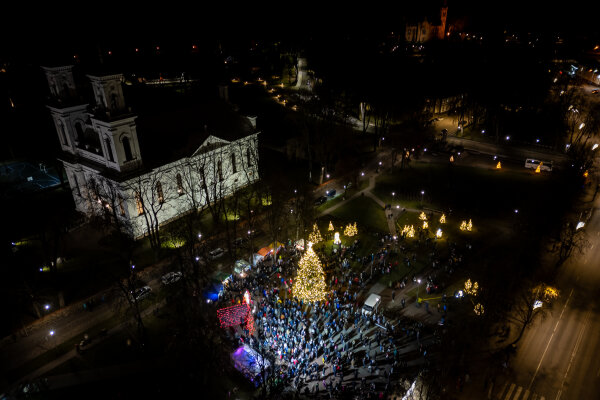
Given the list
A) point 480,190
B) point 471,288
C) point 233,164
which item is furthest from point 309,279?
point 480,190

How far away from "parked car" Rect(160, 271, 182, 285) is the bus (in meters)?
42.9

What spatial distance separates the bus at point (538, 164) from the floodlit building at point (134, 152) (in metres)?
34.4

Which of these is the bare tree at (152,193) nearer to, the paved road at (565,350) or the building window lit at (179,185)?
the building window lit at (179,185)

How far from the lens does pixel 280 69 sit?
83562mm

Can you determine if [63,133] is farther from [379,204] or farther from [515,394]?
[515,394]

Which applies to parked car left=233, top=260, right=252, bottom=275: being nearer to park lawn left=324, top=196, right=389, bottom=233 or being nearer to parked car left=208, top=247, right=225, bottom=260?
parked car left=208, top=247, right=225, bottom=260

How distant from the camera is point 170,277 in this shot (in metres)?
29.9

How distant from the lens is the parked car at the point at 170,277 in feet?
97.5

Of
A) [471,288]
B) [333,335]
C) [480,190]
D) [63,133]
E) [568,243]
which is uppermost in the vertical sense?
[63,133]

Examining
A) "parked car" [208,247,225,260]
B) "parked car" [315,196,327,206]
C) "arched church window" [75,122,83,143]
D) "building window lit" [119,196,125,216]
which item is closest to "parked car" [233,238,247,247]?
"parked car" [208,247,225,260]

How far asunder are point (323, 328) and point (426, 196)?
22.6 m

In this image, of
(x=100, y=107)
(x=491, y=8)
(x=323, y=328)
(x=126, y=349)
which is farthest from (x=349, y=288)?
(x=491, y=8)

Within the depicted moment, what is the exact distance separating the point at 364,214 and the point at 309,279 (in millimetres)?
16593

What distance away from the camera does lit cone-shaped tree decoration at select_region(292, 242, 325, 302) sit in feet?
80.5
